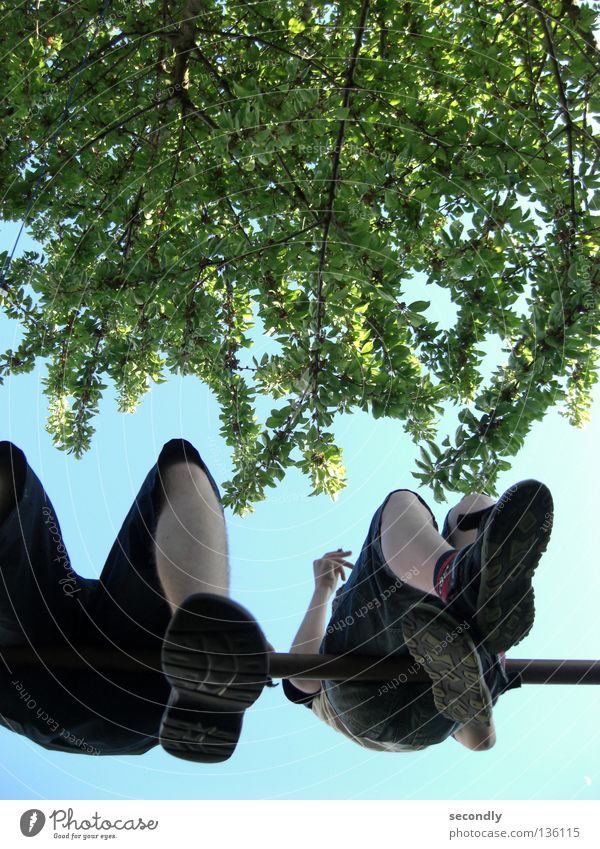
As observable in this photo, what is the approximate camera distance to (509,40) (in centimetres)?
354

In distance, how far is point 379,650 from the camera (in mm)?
2096

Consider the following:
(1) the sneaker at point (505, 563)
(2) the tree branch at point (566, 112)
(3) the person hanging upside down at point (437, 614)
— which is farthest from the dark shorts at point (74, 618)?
(2) the tree branch at point (566, 112)

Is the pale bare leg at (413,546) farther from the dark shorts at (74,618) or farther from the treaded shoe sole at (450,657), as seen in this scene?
the dark shorts at (74,618)

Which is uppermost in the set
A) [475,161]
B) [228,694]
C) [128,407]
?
[475,161]

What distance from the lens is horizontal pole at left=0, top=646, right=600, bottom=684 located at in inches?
67.3

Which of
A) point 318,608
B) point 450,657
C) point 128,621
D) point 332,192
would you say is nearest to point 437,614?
point 450,657

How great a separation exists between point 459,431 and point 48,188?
262 cm

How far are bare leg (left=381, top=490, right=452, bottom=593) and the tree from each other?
0.53 meters

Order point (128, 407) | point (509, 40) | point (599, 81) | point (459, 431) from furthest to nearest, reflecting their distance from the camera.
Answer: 1. point (128, 407)
2. point (509, 40)
3. point (599, 81)
4. point (459, 431)

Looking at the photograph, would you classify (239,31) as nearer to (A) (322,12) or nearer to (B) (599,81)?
(A) (322,12)

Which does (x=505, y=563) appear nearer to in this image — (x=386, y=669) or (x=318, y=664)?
(x=386, y=669)

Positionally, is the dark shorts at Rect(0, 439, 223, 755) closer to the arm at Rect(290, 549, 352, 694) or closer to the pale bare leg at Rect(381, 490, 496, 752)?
the pale bare leg at Rect(381, 490, 496, 752)

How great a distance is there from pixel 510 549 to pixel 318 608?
1.34m

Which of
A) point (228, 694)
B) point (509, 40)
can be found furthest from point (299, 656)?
point (509, 40)
